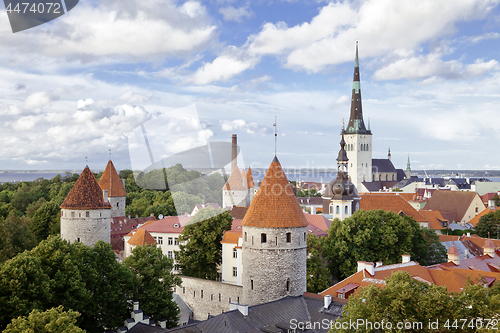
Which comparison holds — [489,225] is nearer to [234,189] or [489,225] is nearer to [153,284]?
[234,189]

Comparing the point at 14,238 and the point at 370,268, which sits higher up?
the point at 14,238

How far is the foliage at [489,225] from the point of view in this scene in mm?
57281

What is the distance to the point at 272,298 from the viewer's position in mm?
24203

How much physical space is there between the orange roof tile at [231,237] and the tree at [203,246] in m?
0.85

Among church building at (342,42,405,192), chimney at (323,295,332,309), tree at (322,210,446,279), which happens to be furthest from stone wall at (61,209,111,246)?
church building at (342,42,405,192)

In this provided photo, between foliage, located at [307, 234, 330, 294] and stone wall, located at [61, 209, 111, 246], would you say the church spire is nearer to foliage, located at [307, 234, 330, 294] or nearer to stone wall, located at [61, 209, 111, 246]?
foliage, located at [307, 234, 330, 294]

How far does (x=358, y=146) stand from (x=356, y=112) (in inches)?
Answer: 354

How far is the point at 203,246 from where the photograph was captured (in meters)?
37.5

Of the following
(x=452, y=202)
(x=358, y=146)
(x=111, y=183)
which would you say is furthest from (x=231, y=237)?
(x=358, y=146)

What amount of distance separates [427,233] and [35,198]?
59199 millimetres

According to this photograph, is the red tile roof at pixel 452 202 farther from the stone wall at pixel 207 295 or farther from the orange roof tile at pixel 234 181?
the stone wall at pixel 207 295

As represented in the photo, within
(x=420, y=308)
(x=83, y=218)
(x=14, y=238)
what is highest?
(x=83, y=218)

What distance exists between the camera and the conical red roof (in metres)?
24.7

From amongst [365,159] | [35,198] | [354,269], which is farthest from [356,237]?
[365,159]
